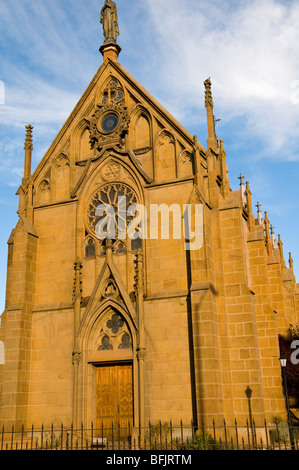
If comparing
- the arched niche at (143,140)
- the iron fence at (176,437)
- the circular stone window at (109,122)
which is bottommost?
the iron fence at (176,437)

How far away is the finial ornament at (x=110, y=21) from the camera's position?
24688 millimetres

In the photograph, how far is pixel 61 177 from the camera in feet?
74.7

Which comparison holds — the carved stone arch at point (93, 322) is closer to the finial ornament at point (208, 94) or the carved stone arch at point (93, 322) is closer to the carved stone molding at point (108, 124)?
the carved stone molding at point (108, 124)

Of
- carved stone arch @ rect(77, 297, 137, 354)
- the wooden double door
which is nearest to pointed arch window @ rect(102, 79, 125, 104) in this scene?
carved stone arch @ rect(77, 297, 137, 354)

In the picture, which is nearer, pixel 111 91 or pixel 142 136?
pixel 142 136

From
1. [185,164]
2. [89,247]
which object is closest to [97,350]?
[89,247]

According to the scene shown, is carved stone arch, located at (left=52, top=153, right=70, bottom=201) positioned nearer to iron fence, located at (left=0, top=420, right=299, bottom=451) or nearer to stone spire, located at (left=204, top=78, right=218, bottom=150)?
stone spire, located at (left=204, top=78, right=218, bottom=150)

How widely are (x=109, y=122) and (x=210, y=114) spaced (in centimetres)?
454

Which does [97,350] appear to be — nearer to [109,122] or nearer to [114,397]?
[114,397]

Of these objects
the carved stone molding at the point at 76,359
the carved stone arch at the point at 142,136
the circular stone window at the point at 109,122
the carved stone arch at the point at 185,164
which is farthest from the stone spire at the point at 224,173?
the carved stone molding at the point at 76,359

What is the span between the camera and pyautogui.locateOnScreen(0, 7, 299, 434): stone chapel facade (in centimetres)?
1764

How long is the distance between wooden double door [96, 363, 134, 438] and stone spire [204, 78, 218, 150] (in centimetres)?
913

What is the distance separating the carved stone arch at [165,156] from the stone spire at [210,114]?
4.75 ft

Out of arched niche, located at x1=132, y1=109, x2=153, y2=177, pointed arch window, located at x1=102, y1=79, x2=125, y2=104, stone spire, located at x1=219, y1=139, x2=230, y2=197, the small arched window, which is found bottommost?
the small arched window
